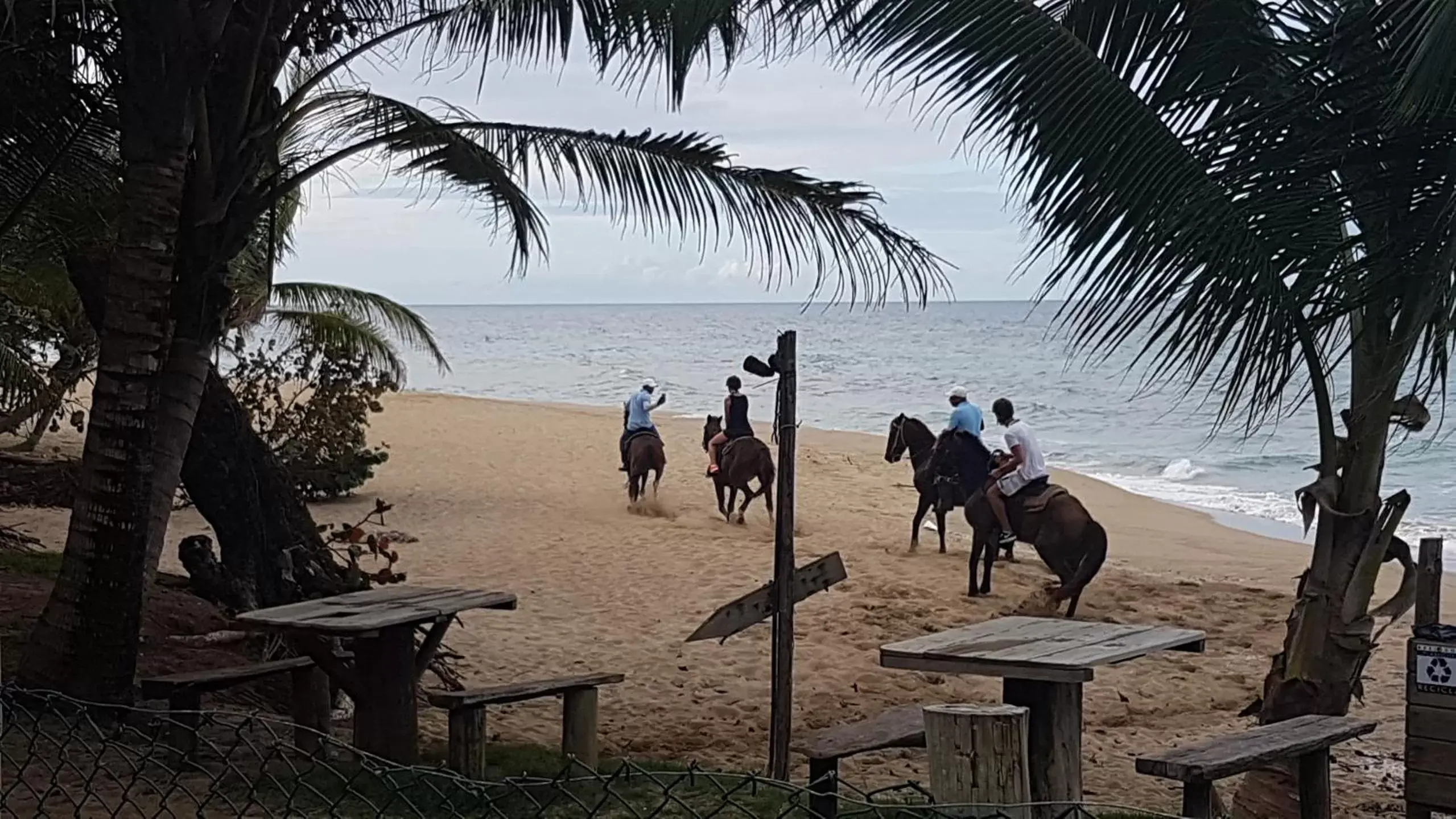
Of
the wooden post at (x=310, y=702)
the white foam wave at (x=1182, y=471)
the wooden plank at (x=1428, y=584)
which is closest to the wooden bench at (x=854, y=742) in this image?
the wooden post at (x=310, y=702)

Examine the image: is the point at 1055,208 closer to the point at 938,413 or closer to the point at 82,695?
the point at 82,695

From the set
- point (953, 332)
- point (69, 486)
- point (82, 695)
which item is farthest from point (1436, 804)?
point (953, 332)

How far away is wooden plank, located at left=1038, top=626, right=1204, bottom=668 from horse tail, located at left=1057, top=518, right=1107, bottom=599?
252 inches

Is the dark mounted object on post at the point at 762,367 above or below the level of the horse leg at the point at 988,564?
above

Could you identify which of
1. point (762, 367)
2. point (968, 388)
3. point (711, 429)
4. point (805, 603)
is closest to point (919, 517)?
point (805, 603)

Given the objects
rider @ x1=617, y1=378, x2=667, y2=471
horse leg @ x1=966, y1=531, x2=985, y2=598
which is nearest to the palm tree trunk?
horse leg @ x1=966, y1=531, x2=985, y2=598

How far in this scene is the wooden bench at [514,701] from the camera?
5441 mm

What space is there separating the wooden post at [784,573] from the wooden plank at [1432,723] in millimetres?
2400

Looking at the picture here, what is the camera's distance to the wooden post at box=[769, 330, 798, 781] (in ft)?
18.5

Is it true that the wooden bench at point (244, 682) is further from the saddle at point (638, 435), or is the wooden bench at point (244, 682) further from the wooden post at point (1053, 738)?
the saddle at point (638, 435)

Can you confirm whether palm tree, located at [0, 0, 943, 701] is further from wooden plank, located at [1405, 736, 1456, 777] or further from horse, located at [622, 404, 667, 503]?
horse, located at [622, 404, 667, 503]

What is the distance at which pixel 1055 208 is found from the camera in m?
4.88

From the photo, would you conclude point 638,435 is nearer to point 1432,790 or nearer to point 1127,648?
point 1432,790

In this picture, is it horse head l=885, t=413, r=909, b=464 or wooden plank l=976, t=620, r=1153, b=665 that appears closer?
wooden plank l=976, t=620, r=1153, b=665
